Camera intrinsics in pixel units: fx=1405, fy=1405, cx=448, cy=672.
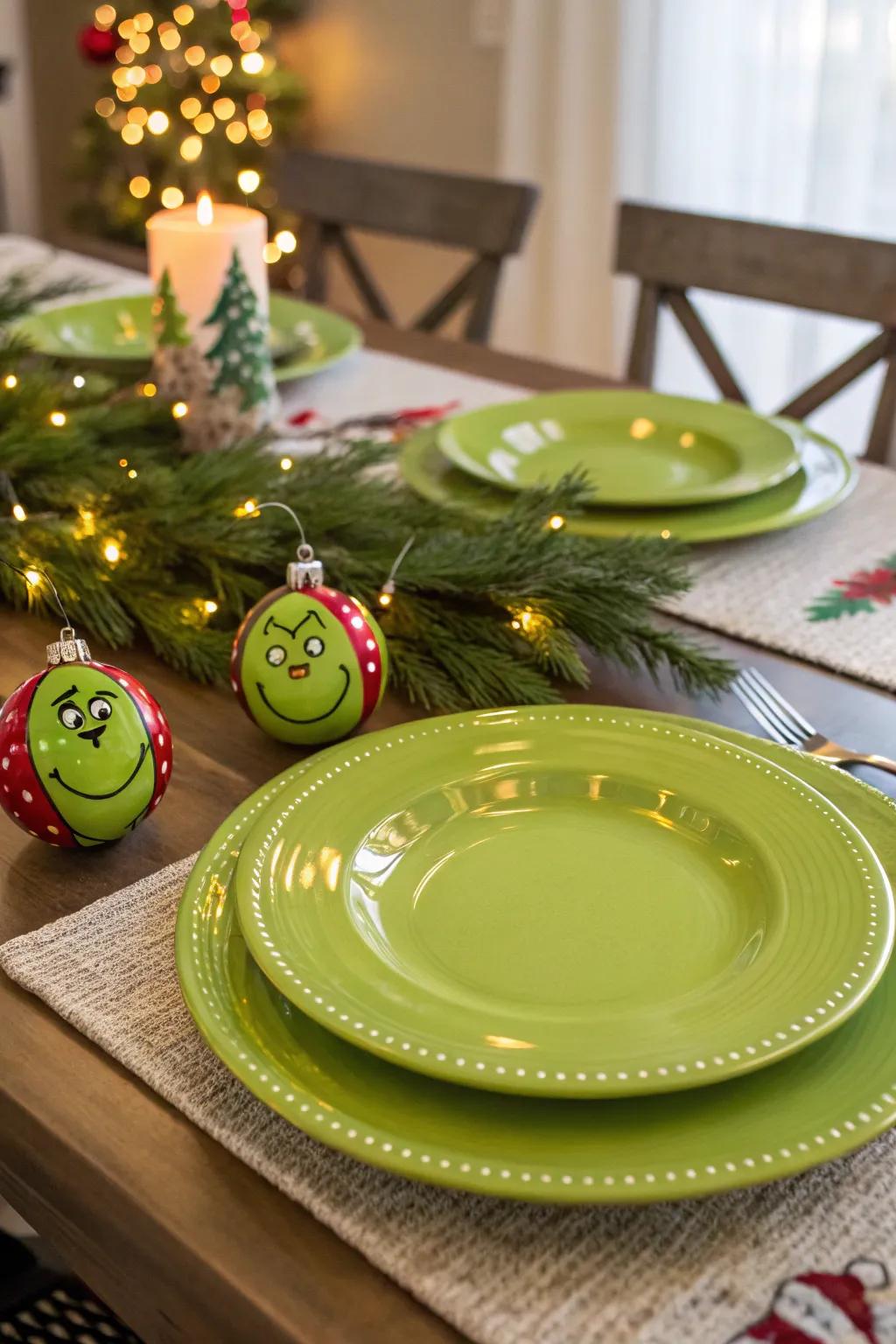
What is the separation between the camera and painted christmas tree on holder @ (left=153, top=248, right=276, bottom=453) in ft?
3.66

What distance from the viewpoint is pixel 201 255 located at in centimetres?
110

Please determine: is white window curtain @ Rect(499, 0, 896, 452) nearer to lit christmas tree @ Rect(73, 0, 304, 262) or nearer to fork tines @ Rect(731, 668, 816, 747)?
lit christmas tree @ Rect(73, 0, 304, 262)

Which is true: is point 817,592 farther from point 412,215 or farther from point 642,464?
point 412,215

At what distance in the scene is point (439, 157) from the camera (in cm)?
350

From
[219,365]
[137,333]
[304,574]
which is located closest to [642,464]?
[219,365]

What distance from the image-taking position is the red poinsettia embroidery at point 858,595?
0.93 m

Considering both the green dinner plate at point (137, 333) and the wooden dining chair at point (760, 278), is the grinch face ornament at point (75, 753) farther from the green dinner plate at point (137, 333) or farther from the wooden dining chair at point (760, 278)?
the wooden dining chair at point (760, 278)

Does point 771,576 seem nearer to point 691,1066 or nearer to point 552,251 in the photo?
point 691,1066

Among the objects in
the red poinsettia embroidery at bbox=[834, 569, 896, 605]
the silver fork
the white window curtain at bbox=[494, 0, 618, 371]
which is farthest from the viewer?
the white window curtain at bbox=[494, 0, 618, 371]

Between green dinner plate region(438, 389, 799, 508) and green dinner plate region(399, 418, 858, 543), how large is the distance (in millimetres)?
15

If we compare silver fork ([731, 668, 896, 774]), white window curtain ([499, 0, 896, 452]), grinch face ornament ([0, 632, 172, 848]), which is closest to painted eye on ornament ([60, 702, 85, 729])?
grinch face ornament ([0, 632, 172, 848])

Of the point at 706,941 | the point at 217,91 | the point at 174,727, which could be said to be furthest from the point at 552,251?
the point at 706,941

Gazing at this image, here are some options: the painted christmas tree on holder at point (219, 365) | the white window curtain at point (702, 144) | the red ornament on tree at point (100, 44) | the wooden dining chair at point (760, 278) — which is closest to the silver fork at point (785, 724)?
the painted christmas tree on holder at point (219, 365)

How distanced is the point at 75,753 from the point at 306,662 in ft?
0.45
